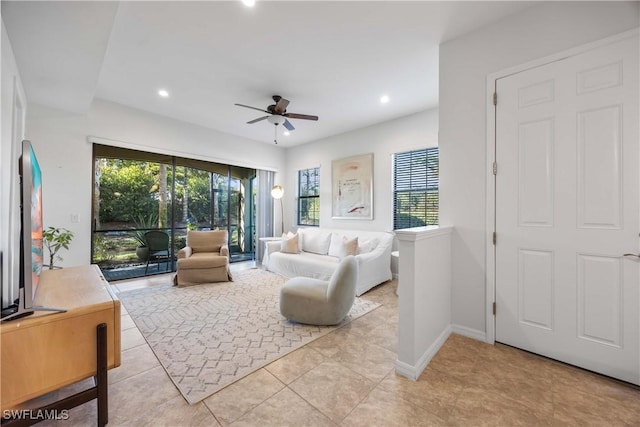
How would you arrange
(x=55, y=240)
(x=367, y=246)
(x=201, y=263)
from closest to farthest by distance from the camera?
(x=55, y=240) < (x=201, y=263) < (x=367, y=246)

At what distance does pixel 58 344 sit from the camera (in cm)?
126

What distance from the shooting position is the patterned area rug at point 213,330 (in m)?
1.85

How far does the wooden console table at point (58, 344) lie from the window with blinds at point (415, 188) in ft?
13.3

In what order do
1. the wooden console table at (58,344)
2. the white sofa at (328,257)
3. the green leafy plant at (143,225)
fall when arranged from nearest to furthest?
the wooden console table at (58,344) → the white sofa at (328,257) → the green leafy plant at (143,225)

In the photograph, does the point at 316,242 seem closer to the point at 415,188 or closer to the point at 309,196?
the point at 309,196

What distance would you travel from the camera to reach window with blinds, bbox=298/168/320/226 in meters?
5.94

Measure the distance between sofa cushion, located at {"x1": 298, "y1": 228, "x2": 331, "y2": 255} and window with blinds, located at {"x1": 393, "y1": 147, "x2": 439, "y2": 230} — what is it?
1.31m

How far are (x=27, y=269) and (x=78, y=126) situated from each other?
369 centimetres

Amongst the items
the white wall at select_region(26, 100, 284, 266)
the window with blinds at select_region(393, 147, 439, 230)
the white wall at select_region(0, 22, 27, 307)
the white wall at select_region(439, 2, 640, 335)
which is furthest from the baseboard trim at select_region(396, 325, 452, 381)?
the white wall at select_region(26, 100, 284, 266)

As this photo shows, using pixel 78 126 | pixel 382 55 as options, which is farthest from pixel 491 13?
pixel 78 126

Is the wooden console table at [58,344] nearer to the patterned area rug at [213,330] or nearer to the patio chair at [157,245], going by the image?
the patterned area rug at [213,330]

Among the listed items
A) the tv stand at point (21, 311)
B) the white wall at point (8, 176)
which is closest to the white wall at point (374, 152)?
the tv stand at point (21, 311)

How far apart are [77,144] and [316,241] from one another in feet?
13.3

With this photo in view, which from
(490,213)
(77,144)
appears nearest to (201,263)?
(77,144)
